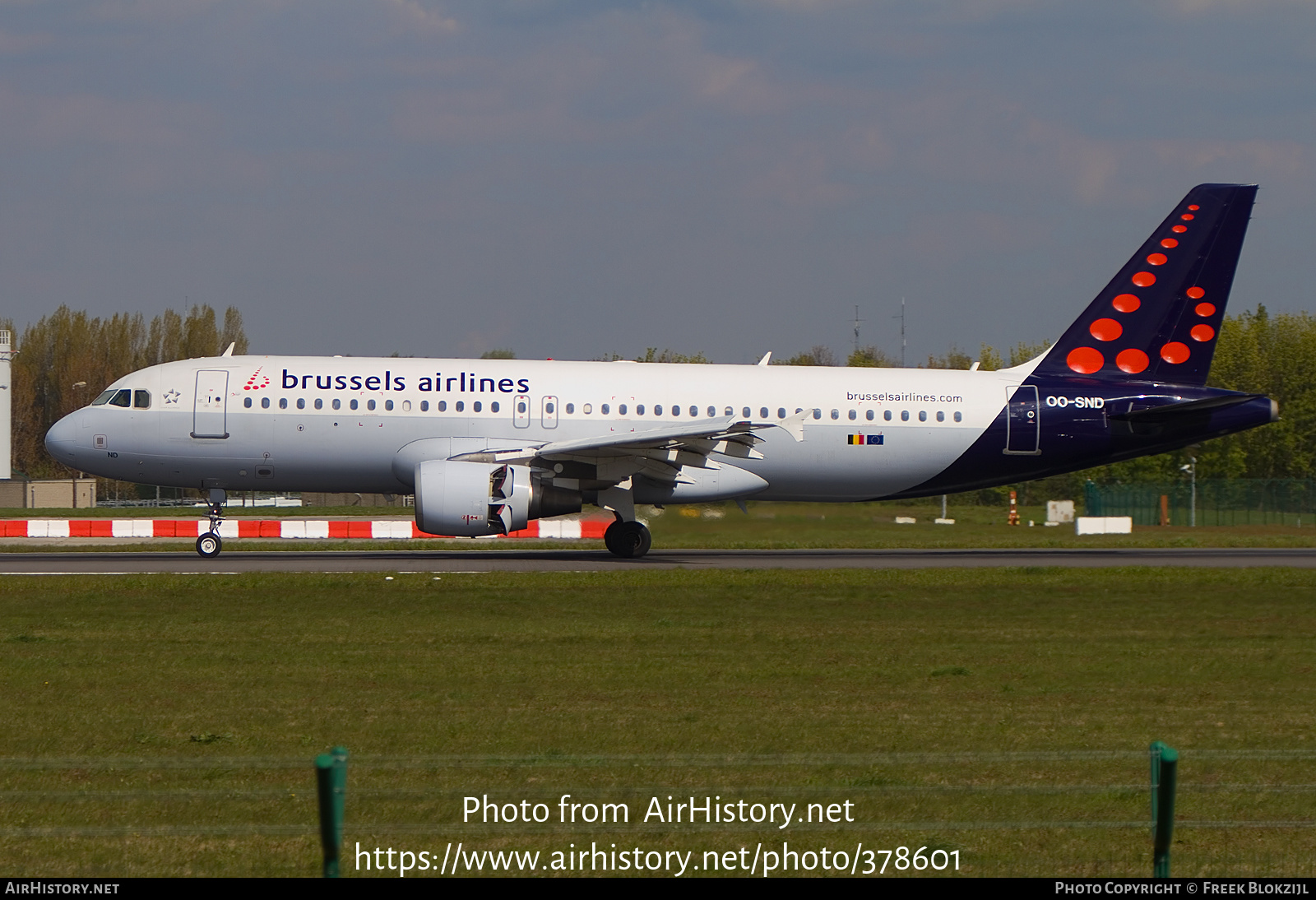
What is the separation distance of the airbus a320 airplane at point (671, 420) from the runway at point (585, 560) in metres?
1.23

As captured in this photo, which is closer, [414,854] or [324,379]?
[414,854]

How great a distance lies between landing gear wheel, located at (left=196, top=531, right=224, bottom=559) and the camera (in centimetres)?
3039

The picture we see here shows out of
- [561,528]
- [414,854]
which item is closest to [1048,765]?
[414,854]

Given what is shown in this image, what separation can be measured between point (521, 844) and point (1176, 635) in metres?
13.1

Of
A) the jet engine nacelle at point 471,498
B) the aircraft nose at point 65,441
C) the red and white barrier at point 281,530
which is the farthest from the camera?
the red and white barrier at point 281,530

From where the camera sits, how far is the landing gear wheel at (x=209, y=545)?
99.7 feet

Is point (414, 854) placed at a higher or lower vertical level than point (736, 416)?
lower

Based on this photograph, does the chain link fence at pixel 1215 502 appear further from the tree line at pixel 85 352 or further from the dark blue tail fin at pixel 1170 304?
the tree line at pixel 85 352

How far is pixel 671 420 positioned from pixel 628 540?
9.46 feet

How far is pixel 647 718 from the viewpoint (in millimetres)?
12305

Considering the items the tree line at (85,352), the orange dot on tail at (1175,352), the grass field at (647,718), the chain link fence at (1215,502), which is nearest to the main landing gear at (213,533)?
the grass field at (647,718)

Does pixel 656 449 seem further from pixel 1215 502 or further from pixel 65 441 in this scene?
pixel 1215 502

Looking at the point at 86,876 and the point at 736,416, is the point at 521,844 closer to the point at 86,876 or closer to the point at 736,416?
the point at 86,876

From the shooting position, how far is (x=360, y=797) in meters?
9.06
